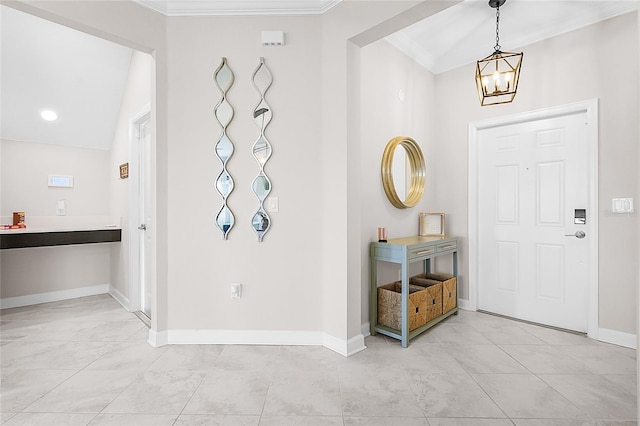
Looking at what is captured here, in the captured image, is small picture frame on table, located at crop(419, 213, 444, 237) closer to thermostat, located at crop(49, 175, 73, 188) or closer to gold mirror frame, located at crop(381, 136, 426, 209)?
gold mirror frame, located at crop(381, 136, 426, 209)

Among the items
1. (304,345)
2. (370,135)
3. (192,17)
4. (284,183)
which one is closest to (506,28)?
(370,135)

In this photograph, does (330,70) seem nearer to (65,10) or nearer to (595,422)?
(65,10)

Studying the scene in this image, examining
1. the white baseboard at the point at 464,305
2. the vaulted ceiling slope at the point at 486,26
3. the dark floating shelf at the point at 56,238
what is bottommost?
the white baseboard at the point at 464,305

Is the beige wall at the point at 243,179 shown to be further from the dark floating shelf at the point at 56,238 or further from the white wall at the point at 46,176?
the white wall at the point at 46,176

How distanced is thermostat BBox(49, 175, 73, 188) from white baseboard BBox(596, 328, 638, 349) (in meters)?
5.80

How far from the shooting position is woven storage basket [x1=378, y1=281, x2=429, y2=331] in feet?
8.67

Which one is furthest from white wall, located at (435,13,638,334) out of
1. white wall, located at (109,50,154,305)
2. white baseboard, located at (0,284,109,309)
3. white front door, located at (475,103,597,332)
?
white baseboard, located at (0,284,109,309)

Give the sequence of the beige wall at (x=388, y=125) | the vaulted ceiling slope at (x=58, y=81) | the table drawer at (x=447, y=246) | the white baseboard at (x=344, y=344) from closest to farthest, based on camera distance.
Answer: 1. the white baseboard at (x=344, y=344)
2. the beige wall at (x=388, y=125)
3. the vaulted ceiling slope at (x=58, y=81)
4. the table drawer at (x=447, y=246)

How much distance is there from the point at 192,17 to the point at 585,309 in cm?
422

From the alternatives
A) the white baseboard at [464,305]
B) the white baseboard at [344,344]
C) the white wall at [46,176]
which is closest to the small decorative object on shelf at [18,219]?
the white wall at [46,176]

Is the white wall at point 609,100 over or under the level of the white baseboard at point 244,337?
over

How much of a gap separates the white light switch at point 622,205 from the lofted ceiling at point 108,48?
4.97ft

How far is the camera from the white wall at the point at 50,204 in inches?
139

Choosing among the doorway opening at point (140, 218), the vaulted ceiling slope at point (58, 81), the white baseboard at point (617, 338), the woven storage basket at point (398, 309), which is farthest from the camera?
the doorway opening at point (140, 218)
